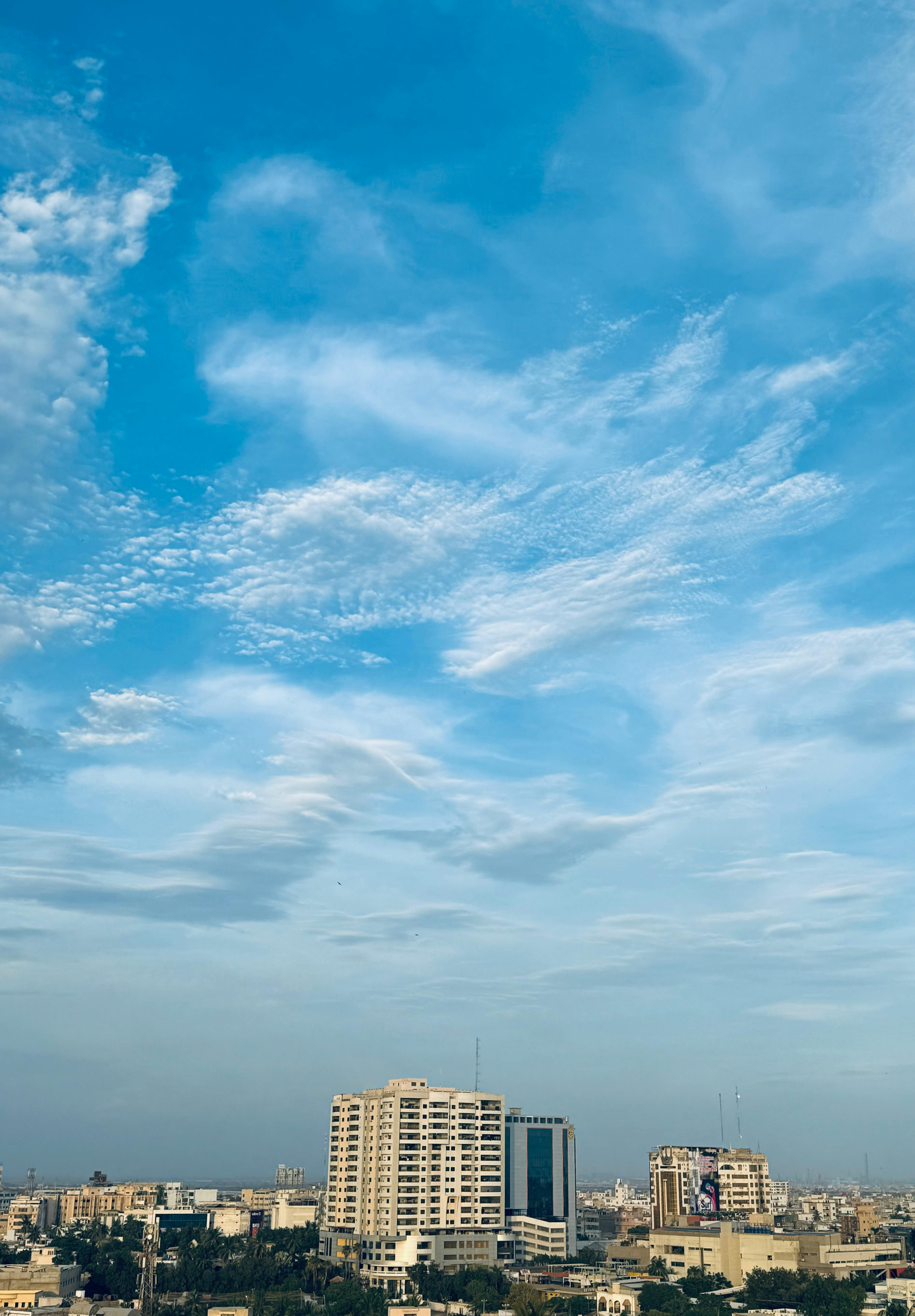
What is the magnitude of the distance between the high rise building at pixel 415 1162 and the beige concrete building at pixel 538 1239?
5036mm

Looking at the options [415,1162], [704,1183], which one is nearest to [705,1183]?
[704,1183]

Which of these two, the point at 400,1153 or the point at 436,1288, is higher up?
the point at 400,1153

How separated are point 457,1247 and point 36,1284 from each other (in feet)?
75.4

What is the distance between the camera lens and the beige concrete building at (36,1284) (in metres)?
52.0

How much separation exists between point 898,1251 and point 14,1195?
88.8m

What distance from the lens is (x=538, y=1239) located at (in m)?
74.7

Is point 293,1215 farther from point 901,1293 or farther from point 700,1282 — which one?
point 901,1293

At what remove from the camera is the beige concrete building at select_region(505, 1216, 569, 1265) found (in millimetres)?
73875

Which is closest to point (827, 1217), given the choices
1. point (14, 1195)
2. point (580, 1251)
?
point (580, 1251)

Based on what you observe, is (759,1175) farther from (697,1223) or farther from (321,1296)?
(321,1296)

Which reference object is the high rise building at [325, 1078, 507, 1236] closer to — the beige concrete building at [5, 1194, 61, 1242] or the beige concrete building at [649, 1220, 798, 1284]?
the beige concrete building at [649, 1220, 798, 1284]

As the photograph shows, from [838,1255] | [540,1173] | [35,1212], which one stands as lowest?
[35,1212]

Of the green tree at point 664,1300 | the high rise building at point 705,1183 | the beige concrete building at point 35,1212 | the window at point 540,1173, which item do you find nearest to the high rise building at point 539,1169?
the window at point 540,1173

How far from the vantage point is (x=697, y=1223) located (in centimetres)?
7438
